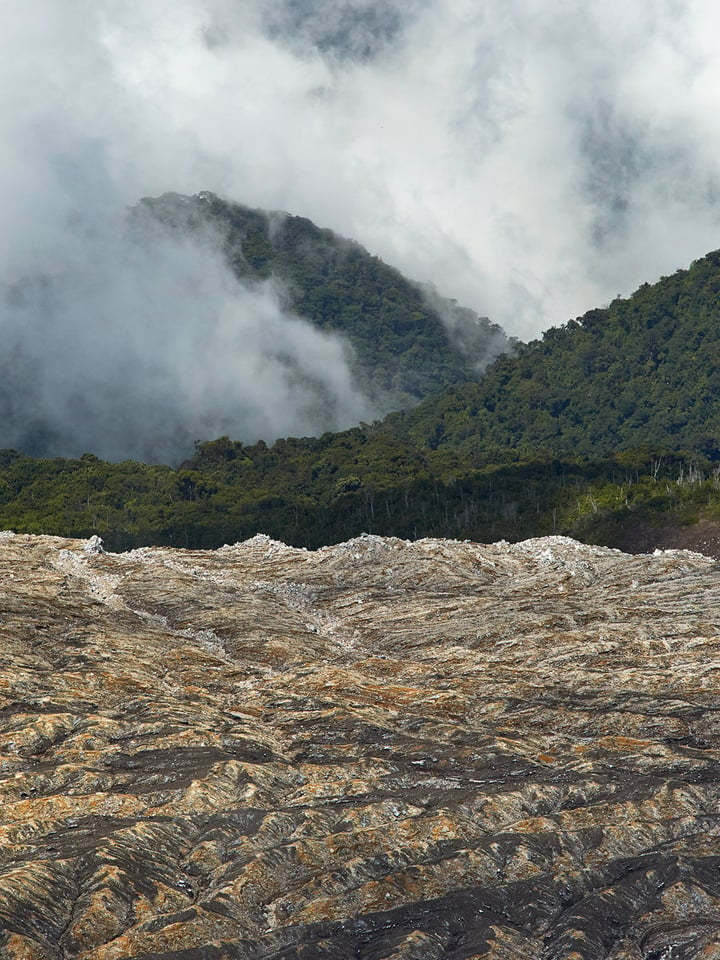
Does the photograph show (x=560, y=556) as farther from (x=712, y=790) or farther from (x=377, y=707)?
(x=712, y=790)

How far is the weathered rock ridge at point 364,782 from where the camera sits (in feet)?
85.6

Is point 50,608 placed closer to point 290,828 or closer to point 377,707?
point 377,707

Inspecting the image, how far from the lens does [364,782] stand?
36.2 metres

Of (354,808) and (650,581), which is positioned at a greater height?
(650,581)

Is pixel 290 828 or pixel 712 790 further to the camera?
pixel 712 790

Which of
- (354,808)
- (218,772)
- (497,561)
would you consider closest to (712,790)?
(354,808)

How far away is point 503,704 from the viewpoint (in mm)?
46906

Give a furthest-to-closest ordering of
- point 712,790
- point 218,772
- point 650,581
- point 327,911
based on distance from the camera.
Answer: point 650,581 → point 218,772 → point 712,790 → point 327,911


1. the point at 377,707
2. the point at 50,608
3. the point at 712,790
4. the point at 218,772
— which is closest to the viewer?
the point at 712,790

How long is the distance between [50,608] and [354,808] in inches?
1666

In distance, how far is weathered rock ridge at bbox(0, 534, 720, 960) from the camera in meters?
26.1

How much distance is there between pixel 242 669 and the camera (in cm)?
5666

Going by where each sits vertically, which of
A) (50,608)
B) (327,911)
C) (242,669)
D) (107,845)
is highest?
(50,608)

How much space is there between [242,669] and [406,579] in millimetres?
34666
